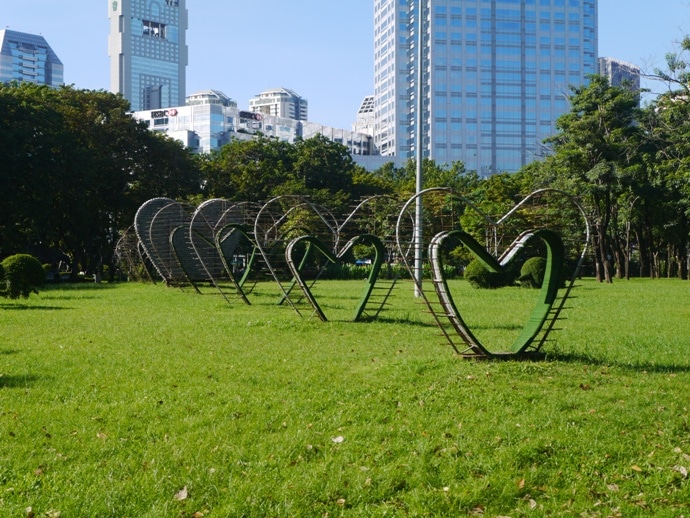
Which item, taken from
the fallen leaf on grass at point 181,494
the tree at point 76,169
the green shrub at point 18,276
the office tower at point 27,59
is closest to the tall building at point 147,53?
the office tower at point 27,59

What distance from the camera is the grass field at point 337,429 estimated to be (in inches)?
185

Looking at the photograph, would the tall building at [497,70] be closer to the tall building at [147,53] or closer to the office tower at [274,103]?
the office tower at [274,103]

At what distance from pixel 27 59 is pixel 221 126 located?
7804 cm

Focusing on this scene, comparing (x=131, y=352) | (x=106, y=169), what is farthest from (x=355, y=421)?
(x=106, y=169)

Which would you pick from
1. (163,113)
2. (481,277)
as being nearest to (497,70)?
(163,113)

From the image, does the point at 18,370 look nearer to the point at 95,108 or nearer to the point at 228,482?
the point at 228,482

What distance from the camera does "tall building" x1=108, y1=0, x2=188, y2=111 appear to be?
7279 inches

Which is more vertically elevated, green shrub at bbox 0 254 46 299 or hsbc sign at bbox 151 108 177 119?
hsbc sign at bbox 151 108 177 119

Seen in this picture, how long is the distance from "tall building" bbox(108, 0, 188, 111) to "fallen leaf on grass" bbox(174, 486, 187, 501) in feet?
608

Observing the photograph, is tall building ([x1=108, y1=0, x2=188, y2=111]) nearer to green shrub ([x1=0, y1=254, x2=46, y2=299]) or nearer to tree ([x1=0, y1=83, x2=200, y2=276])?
tree ([x1=0, y1=83, x2=200, y2=276])

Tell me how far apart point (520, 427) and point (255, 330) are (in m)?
7.10

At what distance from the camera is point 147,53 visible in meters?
189

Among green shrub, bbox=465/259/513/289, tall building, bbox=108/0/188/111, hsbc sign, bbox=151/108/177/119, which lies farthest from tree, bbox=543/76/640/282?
tall building, bbox=108/0/188/111

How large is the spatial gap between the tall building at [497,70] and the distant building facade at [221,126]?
53.0 feet
